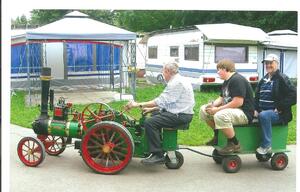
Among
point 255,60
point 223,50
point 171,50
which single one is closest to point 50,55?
point 171,50

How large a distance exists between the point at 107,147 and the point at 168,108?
2.54 feet

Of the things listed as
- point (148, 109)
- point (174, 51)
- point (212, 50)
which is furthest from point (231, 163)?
point (174, 51)

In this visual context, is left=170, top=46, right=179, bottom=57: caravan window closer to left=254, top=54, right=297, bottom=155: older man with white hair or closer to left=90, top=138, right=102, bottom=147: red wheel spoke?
left=254, top=54, right=297, bottom=155: older man with white hair

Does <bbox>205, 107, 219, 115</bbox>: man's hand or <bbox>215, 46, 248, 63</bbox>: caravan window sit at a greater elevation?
<bbox>215, 46, 248, 63</bbox>: caravan window

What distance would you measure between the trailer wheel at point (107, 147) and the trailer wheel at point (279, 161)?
1.64 meters

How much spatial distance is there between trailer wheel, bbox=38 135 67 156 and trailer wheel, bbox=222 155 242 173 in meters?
1.85

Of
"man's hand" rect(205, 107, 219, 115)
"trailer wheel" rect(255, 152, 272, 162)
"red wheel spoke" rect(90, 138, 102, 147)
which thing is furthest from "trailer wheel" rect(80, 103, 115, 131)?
"trailer wheel" rect(255, 152, 272, 162)

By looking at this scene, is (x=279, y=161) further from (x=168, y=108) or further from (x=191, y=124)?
(x=191, y=124)

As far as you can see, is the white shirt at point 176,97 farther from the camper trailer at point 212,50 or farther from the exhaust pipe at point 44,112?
the camper trailer at point 212,50

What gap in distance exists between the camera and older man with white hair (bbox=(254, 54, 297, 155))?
5.04 meters

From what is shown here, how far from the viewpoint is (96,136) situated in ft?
16.1

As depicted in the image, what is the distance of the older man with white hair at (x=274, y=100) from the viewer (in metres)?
5.04

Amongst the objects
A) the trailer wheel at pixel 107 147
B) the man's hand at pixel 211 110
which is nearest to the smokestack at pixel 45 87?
the trailer wheel at pixel 107 147
